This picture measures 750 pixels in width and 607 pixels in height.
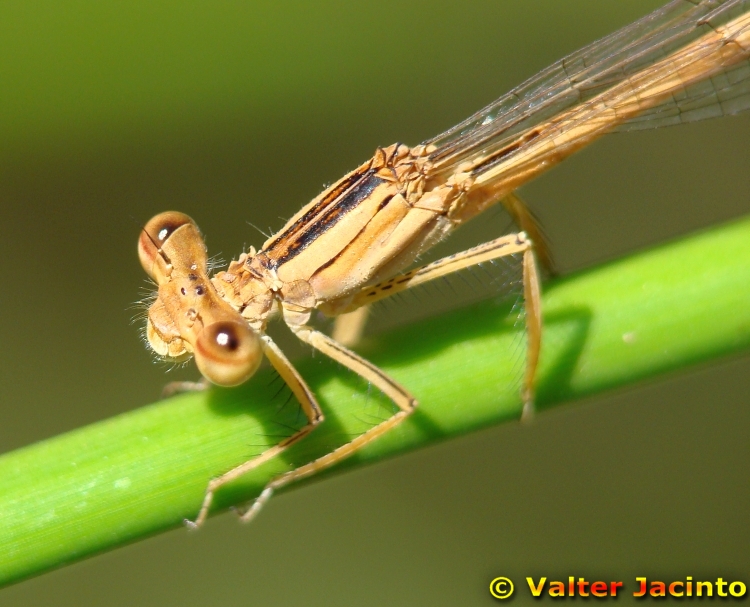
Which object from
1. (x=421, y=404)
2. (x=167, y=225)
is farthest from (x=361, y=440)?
(x=167, y=225)

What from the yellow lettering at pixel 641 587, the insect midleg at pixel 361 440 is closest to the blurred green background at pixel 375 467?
the yellow lettering at pixel 641 587

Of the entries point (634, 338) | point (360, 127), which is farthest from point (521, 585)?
point (360, 127)

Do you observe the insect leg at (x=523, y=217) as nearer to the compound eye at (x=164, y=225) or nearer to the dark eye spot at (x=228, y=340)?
the compound eye at (x=164, y=225)

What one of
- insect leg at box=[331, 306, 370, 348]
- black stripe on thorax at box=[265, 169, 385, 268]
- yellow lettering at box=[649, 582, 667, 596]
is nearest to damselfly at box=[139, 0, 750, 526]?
black stripe on thorax at box=[265, 169, 385, 268]

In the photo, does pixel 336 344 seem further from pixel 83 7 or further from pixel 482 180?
pixel 83 7

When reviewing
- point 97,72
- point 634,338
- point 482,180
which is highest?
point 97,72

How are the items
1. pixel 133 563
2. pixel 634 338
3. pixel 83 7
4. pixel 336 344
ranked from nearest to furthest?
pixel 634 338, pixel 336 344, pixel 83 7, pixel 133 563
